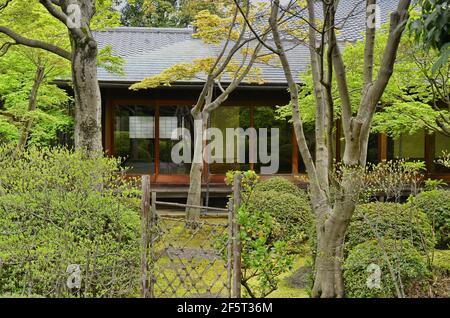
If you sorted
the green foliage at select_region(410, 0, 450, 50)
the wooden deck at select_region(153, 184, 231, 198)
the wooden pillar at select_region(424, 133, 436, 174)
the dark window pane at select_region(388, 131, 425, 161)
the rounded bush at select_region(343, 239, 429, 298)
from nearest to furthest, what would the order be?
the green foliage at select_region(410, 0, 450, 50) < the rounded bush at select_region(343, 239, 429, 298) < the wooden deck at select_region(153, 184, 231, 198) < the wooden pillar at select_region(424, 133, 436, 174) < the dark window pane at select_region(388, 131, 425, 161)

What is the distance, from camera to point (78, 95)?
7.47m

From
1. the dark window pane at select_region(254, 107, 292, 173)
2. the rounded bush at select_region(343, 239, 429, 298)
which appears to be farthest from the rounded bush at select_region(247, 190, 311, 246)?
the dark window pane at select_region(254, 107, 292, 173)

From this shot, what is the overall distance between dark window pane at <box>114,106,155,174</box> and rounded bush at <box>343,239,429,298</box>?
9486 millimetres

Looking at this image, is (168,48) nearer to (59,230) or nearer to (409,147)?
(409,147)

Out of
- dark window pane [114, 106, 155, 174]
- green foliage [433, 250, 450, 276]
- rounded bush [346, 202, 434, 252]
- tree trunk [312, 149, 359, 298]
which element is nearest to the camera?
tree trunk [312, 149, 359, 298]

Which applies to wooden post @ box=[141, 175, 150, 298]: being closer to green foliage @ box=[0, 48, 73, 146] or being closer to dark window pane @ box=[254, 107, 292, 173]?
green foliage @ box=[0, 48, 73, 146]

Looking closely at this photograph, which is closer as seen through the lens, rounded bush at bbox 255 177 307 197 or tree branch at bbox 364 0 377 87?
tree branch at bbox 364 0 377 87

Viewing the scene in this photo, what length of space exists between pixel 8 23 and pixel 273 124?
23.4 feet

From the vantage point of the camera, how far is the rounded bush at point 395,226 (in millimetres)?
5995

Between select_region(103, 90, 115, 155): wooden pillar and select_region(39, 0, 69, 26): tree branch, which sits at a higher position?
select_region(39, 0, 69, 26): tree branch

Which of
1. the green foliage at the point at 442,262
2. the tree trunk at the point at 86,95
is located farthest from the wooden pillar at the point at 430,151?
the tree trunk at the point at 86,95

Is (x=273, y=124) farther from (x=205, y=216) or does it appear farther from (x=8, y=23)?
(x=8, y=23)

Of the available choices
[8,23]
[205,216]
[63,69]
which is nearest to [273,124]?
[205,216]

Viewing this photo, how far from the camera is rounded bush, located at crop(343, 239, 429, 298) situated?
18.0 feet
